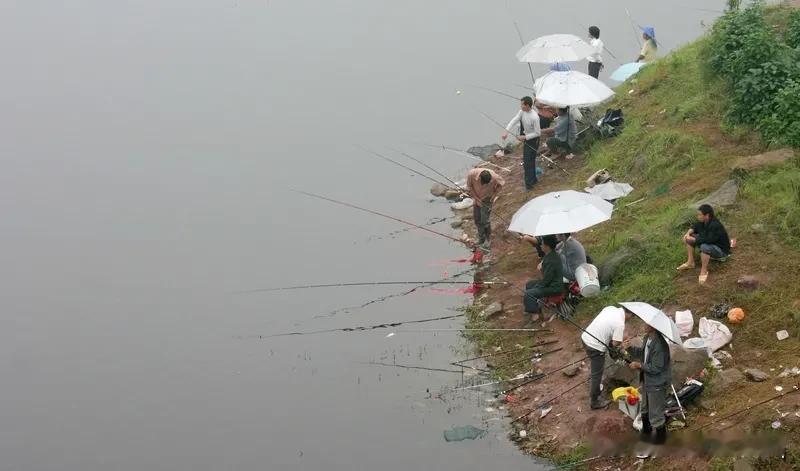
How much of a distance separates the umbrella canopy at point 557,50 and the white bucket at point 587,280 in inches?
194

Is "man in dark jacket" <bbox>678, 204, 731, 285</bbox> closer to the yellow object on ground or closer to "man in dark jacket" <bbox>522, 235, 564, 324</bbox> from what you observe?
"man in dark jacket" <bbox>522, 235, 564, 324</bbox>

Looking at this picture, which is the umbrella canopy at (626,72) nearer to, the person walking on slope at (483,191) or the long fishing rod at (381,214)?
the long fishing rod at (381,214)

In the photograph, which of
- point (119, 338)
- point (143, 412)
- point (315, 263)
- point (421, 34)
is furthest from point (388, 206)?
point (421, 34)

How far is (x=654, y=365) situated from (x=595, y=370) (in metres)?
1.01

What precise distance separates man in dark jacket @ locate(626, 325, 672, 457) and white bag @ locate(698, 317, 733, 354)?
1.00 meters

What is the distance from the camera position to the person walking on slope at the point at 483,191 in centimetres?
1209

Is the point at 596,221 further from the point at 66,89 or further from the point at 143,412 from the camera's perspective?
the point at 66,89

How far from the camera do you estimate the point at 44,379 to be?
1121 cm

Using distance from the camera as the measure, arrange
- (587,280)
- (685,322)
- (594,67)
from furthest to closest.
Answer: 1. (594,67)
2. (587,280)
3. (685,322)

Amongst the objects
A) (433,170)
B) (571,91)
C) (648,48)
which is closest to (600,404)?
(571,91)

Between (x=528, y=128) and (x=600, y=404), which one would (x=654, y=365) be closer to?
(x=600, y=404)

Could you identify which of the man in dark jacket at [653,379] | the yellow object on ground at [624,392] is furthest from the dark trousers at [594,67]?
the man in dark jacket at [653,379]

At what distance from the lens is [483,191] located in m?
12.2

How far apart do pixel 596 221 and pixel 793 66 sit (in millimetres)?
3753
